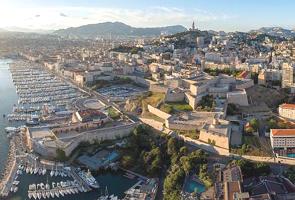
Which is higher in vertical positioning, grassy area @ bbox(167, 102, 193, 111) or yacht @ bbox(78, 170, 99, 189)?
grassy area @ bbox(167, 102, 193, 111)

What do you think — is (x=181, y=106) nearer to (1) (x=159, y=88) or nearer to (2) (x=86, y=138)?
(1) (x=159, y=88)

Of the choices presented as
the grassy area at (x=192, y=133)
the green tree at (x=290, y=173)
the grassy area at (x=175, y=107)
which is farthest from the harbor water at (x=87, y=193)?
the grassy area at (x=175, y=107)

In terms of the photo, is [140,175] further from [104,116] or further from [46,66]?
[46,66]

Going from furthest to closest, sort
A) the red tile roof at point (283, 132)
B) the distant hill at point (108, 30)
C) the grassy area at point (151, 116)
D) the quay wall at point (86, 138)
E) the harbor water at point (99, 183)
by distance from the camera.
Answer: the distant hill at point (108, 30) → the grassy area at point (151, 116) → the quay wall at point (86, 138) → the red tile roof at point (283, 132) → the harbor water at point (99, 183)

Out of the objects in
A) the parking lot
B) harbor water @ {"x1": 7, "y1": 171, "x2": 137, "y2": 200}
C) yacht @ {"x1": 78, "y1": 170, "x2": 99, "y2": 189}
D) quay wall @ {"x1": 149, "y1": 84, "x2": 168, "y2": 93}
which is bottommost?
harbor water @ {"x1": 7, "y1": 171, "x2": 137, "y2": 200}

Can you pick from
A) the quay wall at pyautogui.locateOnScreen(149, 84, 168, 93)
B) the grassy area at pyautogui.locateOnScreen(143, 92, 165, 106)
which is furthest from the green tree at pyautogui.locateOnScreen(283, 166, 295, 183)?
the quay wall at pyautogui.locateOnScreen(149, 84, 168, 93)

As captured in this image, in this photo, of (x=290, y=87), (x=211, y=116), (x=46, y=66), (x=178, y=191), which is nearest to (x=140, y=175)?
(x=178, y=191)

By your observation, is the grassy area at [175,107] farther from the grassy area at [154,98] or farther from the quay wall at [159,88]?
the quay wall at [159,88]

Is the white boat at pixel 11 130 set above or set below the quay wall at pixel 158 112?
below

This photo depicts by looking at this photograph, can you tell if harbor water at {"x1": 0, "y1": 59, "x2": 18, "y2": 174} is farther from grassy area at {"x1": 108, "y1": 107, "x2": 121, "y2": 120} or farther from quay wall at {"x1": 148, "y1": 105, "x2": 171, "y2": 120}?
quay wall at {"x1": 148, "y1": 105, "x2": 171, "y2": 120}
